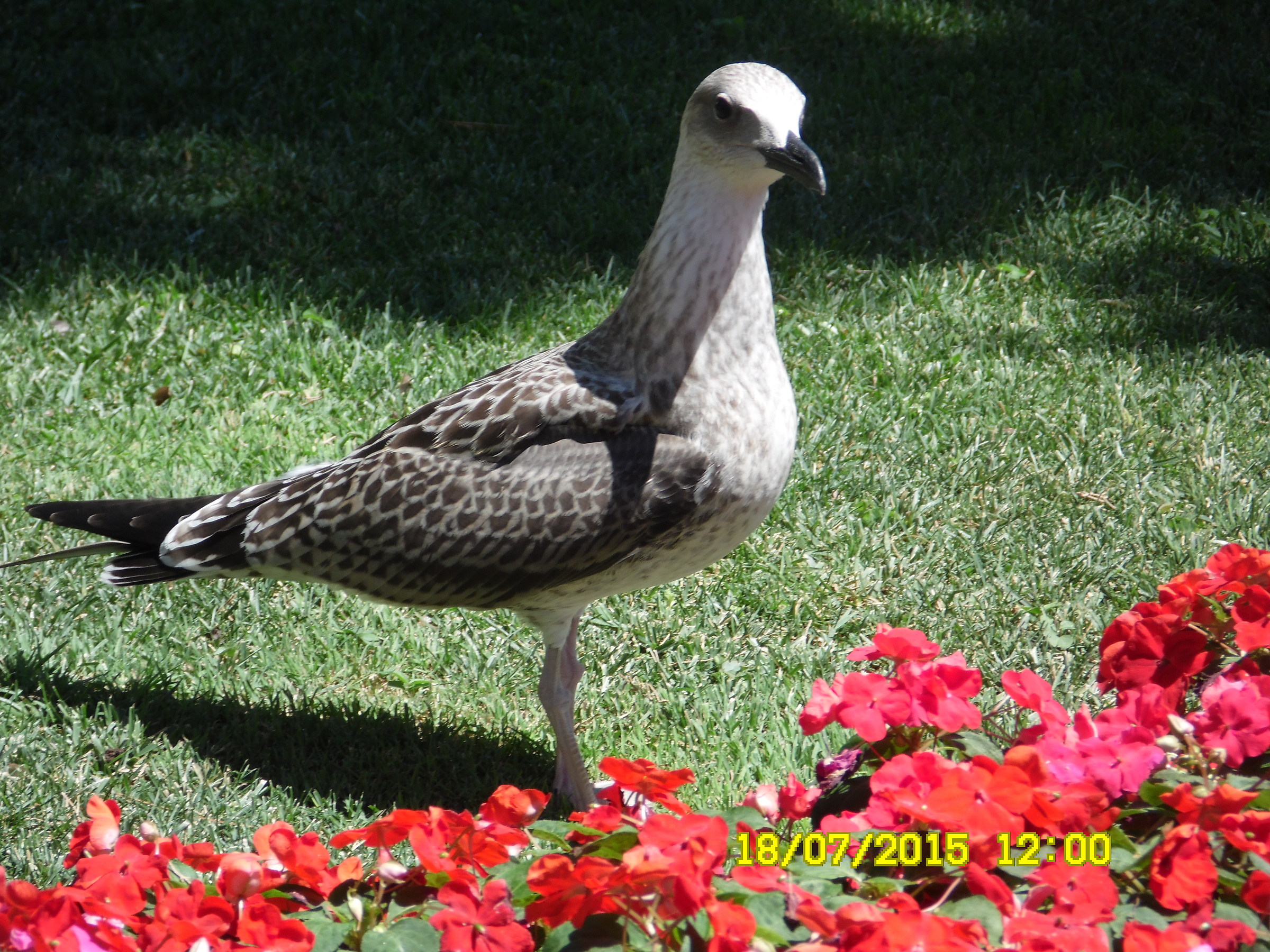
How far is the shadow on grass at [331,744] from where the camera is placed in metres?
3.63

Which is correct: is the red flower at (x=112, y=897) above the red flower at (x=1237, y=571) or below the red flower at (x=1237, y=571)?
below

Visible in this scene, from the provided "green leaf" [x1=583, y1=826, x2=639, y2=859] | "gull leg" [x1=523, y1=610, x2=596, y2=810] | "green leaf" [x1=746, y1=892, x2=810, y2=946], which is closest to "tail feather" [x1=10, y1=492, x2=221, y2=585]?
"gull leg" [x1=523, y1=610, x2=596, y2=810]

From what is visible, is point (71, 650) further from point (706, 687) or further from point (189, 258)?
point (189, 258)

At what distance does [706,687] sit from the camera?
13.1 ft

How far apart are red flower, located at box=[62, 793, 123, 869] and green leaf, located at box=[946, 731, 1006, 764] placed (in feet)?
4.31

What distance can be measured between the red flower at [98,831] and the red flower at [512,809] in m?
0.57

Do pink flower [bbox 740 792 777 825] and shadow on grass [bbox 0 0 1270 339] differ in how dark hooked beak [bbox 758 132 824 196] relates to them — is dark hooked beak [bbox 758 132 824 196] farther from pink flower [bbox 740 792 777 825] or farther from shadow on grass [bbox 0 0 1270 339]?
shadow on grass [bbox 0 0 1270 339]

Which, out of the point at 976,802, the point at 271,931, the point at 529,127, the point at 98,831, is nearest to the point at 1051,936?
the point at 976,802

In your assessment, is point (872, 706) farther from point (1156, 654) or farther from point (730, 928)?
point (1156, 654)

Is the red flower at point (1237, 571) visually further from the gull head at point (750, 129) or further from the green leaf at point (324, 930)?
the green leaf at point (324, 930)

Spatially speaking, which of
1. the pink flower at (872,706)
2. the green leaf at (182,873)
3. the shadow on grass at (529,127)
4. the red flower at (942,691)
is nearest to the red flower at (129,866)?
the green leaf at (182,873)

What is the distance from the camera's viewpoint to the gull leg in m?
3.54

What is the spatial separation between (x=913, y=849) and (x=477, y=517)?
182 cm

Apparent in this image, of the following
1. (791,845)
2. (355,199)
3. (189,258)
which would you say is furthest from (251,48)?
(791,845)
